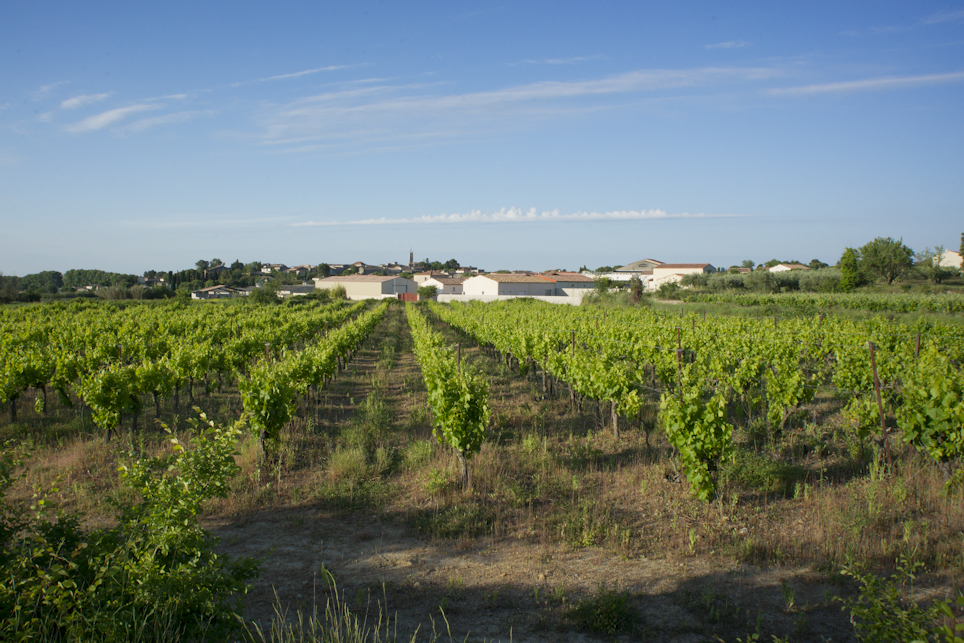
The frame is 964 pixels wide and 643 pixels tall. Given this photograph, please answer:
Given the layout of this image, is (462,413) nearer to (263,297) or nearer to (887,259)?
(263,297)

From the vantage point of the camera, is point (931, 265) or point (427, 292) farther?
point (427, 292)

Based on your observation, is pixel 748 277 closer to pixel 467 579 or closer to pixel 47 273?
pixel 467 579

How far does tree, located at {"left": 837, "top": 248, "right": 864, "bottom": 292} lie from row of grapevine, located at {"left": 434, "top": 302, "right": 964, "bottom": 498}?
38.8 meters

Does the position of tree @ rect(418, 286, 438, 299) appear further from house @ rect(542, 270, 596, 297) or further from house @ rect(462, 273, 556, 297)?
house @ rect(542, 270, 596, 297)

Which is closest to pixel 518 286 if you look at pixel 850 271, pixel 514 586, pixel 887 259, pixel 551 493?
pixel 850 271

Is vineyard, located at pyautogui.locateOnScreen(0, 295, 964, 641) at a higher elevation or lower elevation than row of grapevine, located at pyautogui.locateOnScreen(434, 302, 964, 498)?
lower

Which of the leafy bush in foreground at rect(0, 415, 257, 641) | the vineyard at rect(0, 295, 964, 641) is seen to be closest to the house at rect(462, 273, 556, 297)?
the vineyard at rect(0, 295, 964, 641)

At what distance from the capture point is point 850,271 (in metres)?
50.0

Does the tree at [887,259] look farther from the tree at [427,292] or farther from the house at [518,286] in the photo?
the tree at [427,292]

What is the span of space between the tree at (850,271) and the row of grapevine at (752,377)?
38.8 meters

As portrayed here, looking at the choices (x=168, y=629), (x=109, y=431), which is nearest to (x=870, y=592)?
(x=168, y=629)

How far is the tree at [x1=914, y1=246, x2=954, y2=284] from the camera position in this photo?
4969 cm

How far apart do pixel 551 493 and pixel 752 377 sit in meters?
5.34

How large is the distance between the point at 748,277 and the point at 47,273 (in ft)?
441
